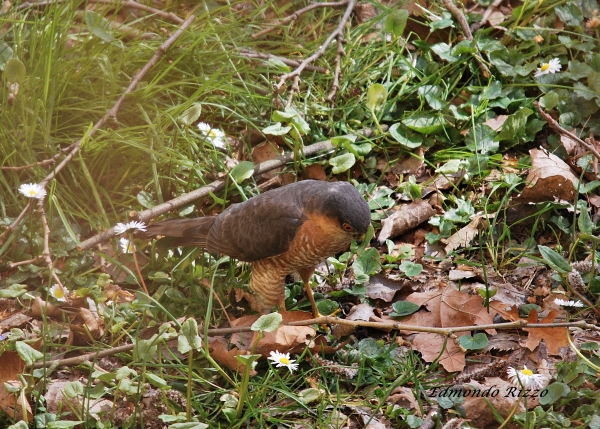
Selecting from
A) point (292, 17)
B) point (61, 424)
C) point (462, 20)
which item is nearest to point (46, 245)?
point (61, 424)

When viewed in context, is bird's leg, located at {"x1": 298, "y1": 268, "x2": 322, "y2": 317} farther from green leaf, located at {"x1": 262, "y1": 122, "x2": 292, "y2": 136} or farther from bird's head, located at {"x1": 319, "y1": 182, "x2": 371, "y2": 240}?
green leaf, located at {"x1": 262, "y1": 122, "x2": 292, "y2": 136}

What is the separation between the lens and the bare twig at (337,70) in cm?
536

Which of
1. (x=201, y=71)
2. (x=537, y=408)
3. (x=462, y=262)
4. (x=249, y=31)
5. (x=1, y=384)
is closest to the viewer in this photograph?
(x=537, y=408)

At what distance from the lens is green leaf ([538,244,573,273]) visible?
3.65 m

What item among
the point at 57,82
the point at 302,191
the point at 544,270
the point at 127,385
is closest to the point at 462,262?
the point at 544,270

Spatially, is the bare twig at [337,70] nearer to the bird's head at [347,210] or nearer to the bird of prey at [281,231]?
the bird of prey at [281,231]

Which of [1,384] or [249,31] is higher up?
[249,31]

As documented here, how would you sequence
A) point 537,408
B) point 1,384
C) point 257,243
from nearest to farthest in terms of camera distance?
point 537,408 → point 1,384 → point 257,243

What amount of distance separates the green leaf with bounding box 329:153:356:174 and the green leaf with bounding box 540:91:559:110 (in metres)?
1.44

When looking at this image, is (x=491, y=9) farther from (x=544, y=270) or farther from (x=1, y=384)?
(x=1, y=384)

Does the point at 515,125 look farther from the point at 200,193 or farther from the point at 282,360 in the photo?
the point at 282,360

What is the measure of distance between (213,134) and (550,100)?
96.9 inches

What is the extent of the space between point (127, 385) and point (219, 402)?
1.84ft

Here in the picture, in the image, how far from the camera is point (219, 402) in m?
3.57
